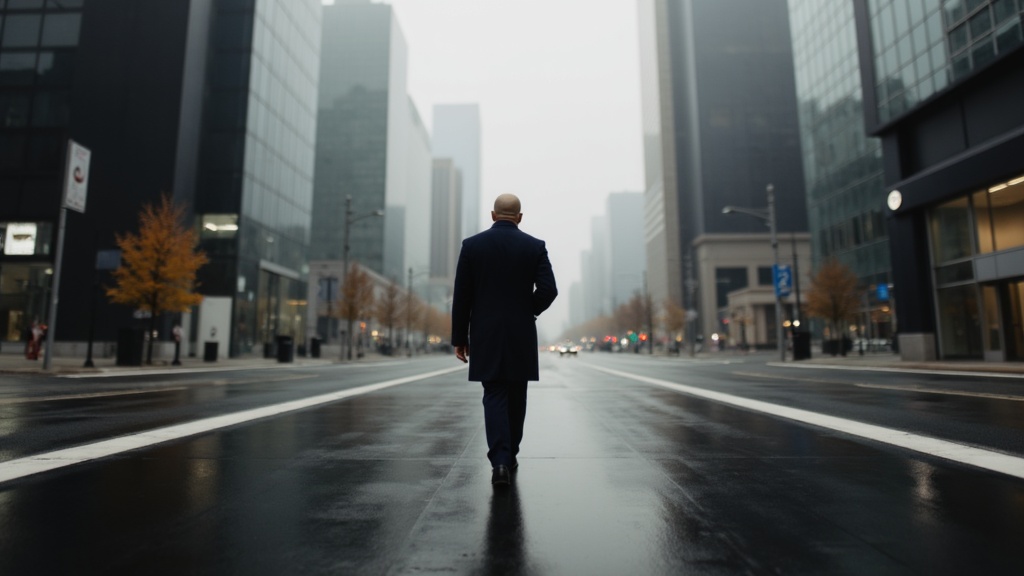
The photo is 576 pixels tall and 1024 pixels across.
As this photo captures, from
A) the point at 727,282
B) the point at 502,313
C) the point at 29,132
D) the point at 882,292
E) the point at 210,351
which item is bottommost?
the point at 210,351

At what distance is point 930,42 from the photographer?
23.8 metres

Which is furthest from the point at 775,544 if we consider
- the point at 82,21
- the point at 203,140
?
the point at 82,21

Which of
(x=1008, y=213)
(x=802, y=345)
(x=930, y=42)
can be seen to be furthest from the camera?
(x=802, y=345)

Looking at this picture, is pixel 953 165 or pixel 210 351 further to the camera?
pixel 210 351

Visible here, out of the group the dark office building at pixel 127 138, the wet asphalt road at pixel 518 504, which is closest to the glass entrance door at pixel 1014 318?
the wet asphalt road at pixel 518 504

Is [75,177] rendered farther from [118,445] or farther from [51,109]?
[51,109]

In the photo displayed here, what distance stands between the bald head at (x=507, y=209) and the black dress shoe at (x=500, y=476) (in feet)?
5.98

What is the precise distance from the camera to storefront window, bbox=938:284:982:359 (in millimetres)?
22891

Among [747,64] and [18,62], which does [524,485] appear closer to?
[18,62]

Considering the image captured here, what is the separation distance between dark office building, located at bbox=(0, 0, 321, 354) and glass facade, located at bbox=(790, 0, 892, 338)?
42512 mm

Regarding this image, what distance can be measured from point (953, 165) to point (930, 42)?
225 inches

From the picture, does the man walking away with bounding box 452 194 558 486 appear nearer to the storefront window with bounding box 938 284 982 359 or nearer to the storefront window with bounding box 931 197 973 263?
the storefront window with bounding box 938 284 982 359

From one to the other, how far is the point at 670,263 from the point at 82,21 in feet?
295

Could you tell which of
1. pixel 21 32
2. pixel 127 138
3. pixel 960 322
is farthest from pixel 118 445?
pixel 21 32
